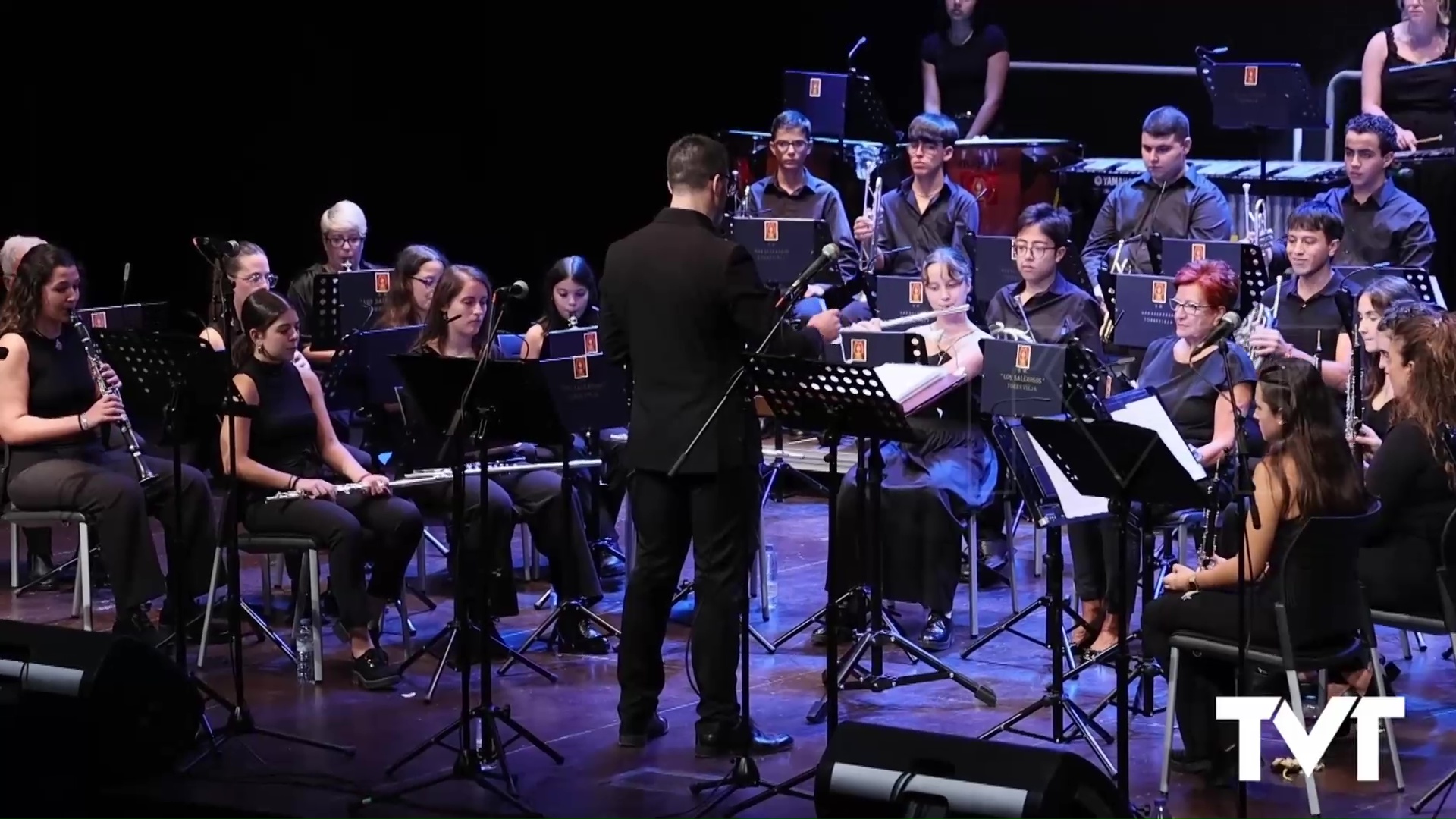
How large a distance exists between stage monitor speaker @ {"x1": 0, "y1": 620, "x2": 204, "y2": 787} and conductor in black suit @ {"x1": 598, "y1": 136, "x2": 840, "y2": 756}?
1383mm

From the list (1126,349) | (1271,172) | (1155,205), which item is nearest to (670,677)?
(1126,349)

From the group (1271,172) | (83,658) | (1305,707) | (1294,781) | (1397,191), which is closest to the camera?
(83,658)

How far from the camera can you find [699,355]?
17.7 feet

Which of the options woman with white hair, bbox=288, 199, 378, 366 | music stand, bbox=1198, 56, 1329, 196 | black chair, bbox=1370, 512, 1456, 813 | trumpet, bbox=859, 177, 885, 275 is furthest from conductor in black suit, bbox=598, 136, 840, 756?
music stand, bbox=1198, 56, 1329, 196

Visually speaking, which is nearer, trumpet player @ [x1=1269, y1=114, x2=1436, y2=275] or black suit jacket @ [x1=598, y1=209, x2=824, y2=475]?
black suit jacket @ [x1=598, y1=209, x2=824, y2=475]

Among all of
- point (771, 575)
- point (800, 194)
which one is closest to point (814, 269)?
point (771, 575)

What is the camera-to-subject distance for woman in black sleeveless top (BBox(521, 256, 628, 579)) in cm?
780

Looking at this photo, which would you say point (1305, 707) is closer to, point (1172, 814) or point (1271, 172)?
point (1172, 814)

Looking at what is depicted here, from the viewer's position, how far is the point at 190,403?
19.0 ft

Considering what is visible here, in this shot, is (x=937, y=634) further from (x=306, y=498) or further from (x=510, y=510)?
(x=306, y=498)

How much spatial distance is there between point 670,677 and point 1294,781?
2147 mm

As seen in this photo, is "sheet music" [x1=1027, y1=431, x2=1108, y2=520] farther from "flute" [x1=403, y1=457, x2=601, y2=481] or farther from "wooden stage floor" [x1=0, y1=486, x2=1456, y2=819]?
"flute" [x1=403, y1=457, x2=601, y2=481]

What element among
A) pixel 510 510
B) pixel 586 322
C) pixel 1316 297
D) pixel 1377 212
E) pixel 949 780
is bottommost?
pixel 949 780

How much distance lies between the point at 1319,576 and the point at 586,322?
364cm
